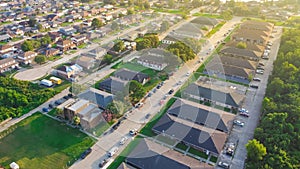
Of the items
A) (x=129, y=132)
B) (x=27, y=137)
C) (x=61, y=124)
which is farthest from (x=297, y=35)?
(x=27, y=137)

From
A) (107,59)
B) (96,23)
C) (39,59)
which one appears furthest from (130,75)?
(96,23)

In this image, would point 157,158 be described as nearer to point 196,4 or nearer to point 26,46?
point 26,46

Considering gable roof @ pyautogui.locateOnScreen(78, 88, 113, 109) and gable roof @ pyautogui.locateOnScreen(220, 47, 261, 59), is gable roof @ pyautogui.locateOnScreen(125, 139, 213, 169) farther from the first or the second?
gable roof @ pyautogui.locateOnScreen(220, 47, 261, 59)

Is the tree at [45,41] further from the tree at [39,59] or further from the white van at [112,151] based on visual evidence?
the white van at [112,151]

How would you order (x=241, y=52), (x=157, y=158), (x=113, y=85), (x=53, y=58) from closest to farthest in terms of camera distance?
(x=157, y=158)
(x=113, y=85)
(x=241, y=52)
(x=53, y=58)

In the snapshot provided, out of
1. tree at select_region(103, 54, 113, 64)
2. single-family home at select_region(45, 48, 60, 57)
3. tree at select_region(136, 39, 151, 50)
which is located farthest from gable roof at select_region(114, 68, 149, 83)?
single-family home at select_region(45, 48, 60, 57)

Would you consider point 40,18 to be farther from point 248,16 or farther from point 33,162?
point 248,16

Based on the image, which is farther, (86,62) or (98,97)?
(86,62)
